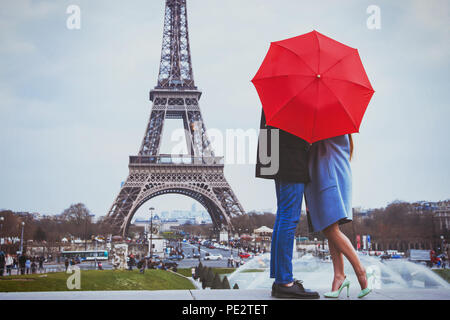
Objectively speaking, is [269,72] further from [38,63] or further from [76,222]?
[76,222]

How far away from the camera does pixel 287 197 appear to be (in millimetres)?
3133

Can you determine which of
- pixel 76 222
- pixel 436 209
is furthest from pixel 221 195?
pixel 436 209

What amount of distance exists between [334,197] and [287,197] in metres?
0.35

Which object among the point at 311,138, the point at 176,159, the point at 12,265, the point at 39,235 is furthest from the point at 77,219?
the point at 311,138

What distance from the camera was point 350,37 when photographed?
18.8ft

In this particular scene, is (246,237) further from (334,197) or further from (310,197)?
(334,197)

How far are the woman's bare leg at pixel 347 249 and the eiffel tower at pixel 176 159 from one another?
22.9m

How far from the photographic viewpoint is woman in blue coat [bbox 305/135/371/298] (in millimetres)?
3074

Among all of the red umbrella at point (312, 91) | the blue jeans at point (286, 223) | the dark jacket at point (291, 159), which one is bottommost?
the blue jeans at point (286, 223)

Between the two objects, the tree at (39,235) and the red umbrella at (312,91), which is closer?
the red umbrella at (312,91)

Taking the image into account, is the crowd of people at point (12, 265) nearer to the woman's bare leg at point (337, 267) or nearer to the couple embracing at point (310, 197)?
the couple embracing at point (310, 197)

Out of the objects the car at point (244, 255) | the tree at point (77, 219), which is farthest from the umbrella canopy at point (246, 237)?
the tree at point (77, 219)

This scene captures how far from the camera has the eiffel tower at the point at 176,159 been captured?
1076 inches

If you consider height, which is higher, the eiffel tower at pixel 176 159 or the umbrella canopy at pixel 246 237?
the eiffel tower at pixel 176 159
